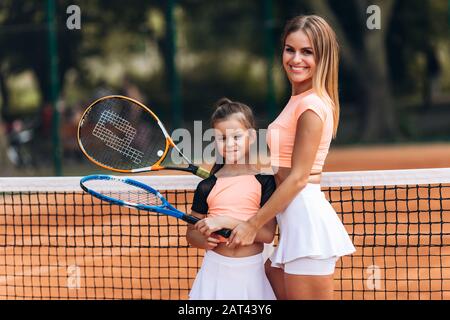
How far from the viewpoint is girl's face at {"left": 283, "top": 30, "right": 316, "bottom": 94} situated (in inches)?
120

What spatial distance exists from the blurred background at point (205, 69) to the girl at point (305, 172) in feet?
31.2

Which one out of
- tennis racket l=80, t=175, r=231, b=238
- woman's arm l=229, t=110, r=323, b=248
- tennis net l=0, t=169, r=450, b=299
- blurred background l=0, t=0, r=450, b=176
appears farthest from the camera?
blurred background l=0, t=0, r=450, b=176

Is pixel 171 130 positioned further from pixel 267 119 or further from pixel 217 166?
pixel 217 166

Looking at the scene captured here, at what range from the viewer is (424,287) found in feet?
16.2

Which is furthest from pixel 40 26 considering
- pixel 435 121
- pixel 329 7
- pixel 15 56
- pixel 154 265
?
pixel 154 265

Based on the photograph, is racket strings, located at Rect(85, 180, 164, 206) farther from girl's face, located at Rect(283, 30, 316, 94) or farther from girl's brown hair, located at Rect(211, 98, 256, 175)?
girl's face, located at Rect(283, 30, 316, 94)

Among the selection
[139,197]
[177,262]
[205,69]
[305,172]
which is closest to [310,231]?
[305,172]

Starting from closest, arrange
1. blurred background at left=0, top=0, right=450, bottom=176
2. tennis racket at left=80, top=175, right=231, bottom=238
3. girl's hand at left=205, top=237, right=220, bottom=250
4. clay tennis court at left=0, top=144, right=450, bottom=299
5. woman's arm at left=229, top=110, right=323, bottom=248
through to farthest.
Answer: woman's arm at left=229, top=110, right=323, bottom=248 → girl's hand at left=205, top=237, right=220, bottom=250 → tennis racket at left=80, top=175, right=231, bottom=238 → clay tennis court at left=0, top=144, right=450, bottom=299 → blurred background at left=0, top=0, right=450, bottom=176

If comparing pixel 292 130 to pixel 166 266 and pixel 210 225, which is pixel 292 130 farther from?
pixel 166 266

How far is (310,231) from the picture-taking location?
9.82 feet

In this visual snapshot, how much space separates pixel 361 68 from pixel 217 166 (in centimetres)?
1193

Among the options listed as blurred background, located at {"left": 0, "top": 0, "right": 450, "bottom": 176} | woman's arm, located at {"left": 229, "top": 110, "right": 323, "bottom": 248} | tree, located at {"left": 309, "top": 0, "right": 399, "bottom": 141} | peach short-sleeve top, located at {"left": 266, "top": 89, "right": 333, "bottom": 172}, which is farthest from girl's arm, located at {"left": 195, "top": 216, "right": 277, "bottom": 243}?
tree, located at {"left": 309, "top": 0, "right": 399, "bottom": 141}

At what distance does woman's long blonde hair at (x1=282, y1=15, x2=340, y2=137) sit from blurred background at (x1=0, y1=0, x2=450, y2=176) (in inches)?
375

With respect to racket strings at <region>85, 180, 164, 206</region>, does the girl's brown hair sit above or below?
above
